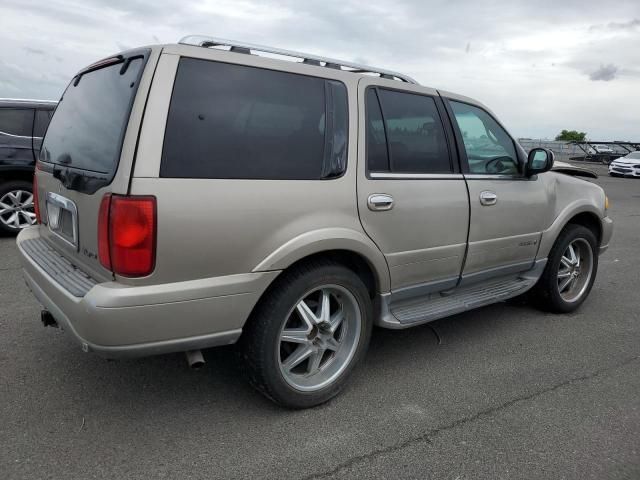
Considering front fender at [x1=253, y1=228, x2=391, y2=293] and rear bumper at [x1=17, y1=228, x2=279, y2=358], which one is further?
front fender at [x1=253, y1=228, x2=391, y2=293]

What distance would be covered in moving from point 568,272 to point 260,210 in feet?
10.7

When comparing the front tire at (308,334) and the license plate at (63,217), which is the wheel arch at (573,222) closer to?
the front tire at (308,334)

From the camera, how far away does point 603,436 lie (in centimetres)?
278

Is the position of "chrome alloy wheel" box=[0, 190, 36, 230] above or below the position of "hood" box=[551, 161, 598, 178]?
below

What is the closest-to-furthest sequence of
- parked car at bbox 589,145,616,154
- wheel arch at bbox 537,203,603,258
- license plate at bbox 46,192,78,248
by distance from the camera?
license plate at bbox 46,192,78,248
wheel arch at bbox 537,203,603,258
parked car at bbox 589,145,616,154

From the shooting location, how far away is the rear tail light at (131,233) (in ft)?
7.41

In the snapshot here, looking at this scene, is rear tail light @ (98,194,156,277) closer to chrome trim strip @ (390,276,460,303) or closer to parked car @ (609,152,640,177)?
chrome trim strip @ (390,276,460,303)

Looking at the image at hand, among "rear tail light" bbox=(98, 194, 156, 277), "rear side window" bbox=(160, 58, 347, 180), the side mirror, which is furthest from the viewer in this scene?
the side mirror

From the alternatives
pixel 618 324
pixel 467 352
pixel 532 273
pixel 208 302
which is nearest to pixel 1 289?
pixel 208 302

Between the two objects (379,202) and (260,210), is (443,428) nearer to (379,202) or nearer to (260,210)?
(379,202)

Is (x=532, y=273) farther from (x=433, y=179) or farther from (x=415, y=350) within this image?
(x=433, y=179)

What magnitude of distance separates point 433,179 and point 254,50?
135 cm

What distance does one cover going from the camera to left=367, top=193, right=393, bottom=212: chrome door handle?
2996mm

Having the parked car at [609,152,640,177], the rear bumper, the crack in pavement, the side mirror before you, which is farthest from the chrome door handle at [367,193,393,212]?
the parked car at [609,152,640,177]
